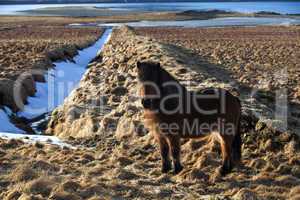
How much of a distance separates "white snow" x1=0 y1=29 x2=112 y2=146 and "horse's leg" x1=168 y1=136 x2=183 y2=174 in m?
3.38

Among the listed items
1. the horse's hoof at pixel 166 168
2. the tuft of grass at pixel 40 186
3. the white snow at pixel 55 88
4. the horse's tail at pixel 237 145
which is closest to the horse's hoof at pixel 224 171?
the horse's tail at pixel 237 145

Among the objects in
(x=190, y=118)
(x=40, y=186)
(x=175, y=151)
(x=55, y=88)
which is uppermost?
(x=190, y=118)

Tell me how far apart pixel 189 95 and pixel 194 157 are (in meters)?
1.70

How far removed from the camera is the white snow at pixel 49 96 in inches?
428

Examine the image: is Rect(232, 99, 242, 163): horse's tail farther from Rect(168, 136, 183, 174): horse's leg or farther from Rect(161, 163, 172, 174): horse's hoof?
Rect(161, 163, 172, 174): horse's hoof

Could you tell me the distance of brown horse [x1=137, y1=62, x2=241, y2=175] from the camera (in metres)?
6.85

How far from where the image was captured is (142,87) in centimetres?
653

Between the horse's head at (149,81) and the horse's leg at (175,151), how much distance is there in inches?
36.1

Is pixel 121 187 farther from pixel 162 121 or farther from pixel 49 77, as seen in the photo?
pixel 49 77

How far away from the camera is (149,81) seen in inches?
256

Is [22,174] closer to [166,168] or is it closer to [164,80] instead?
[166,168]

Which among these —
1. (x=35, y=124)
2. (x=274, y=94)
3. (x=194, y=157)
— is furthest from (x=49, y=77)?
(x=194, y=157)

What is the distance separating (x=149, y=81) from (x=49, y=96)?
11300 millimetres

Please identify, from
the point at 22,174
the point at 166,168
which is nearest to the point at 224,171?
the point at 166,168
